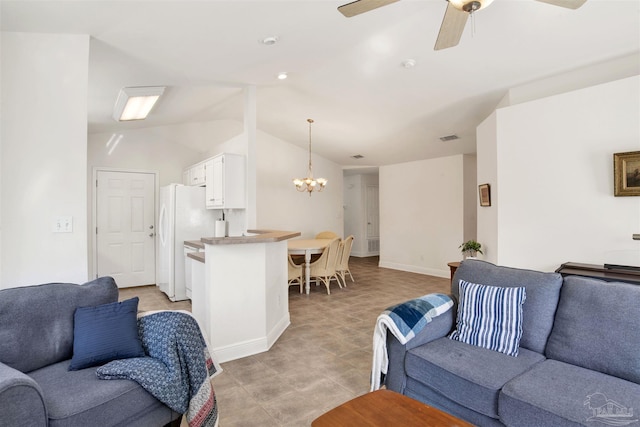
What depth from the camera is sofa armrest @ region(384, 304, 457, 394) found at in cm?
206

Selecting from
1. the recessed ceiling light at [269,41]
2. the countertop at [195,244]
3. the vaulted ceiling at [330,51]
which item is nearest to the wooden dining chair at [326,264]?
the countertop at [195,244]

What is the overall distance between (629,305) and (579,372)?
17.0 inches

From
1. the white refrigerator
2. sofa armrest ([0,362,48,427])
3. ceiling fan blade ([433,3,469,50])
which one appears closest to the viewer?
sofa armrest ([0,362,48,427])

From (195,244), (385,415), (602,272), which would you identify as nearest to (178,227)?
(195,244)

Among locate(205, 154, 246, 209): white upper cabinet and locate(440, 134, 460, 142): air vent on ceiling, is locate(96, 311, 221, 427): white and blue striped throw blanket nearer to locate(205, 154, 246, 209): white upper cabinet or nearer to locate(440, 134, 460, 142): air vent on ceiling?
locate(205, 154, 246, 209): white upper cabinet

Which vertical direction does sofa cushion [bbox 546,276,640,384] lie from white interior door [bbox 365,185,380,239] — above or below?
below

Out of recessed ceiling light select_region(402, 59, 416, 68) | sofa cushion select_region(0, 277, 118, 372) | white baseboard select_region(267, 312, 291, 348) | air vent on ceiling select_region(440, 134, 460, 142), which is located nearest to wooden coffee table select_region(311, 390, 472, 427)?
sofa cushion select_region(0, 277, 118, 372)

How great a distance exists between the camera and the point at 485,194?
4.33m

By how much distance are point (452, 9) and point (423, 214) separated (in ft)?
18.2

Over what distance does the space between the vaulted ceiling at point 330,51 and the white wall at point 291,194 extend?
187 centimetres

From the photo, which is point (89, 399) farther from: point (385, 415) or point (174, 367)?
point (385, 415)

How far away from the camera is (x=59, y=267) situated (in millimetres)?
2338

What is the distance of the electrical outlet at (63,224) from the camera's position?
2.32m

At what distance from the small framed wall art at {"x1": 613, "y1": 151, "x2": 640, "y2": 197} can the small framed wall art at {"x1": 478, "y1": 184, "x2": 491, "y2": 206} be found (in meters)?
1.31
